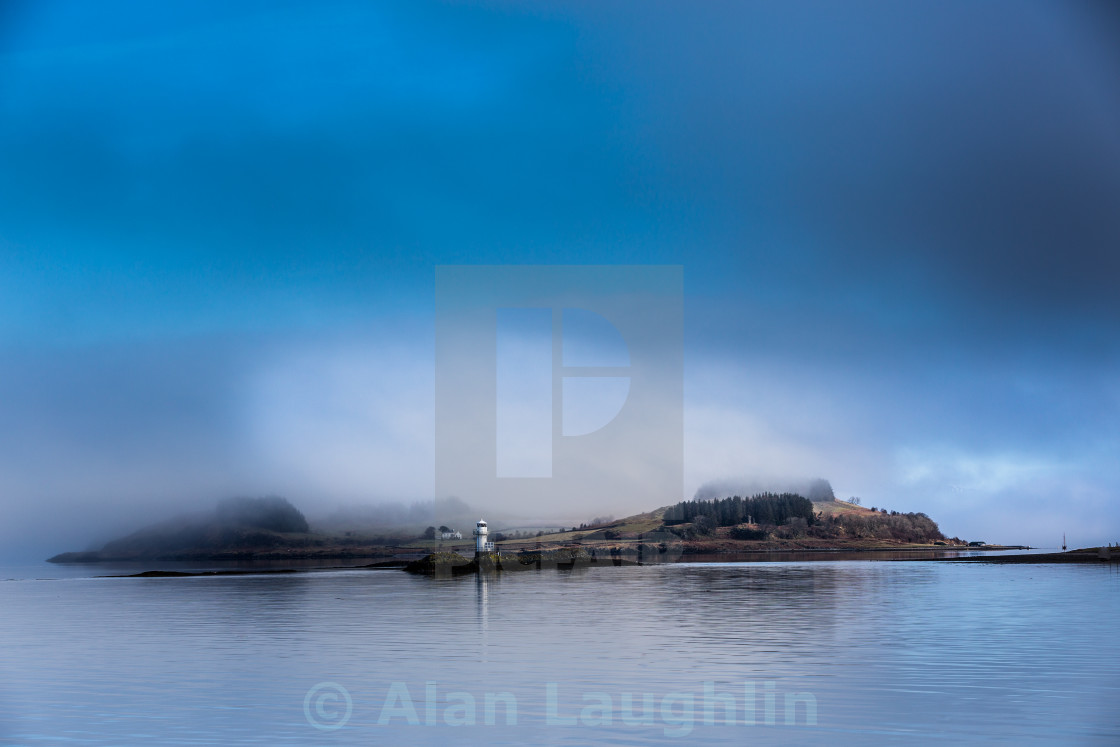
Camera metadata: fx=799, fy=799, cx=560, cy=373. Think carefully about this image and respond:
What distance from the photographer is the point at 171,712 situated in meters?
20.9

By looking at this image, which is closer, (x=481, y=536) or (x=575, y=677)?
(x=575, y=677)

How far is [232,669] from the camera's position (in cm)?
2802

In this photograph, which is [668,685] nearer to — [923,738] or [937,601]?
[923,738]

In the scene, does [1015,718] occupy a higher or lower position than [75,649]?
higher

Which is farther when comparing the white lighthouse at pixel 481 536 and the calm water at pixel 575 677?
the white lighthouse at pixel 481 536

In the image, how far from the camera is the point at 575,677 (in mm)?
24875

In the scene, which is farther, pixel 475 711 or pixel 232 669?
pixel 232 669

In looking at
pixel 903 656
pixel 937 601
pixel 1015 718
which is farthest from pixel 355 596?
pixel 1015 718

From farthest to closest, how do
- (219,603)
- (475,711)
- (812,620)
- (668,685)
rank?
1. (219,603)
2. (812,620)
3. (668,685)
4. (475,711)

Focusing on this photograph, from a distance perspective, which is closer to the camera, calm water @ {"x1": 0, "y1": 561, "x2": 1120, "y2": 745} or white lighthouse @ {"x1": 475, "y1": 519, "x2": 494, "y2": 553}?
calm water @ {"x1": 0, "y1": 561, "x2": 1120, "y2": 745}

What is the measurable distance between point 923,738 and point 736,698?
5345 mm

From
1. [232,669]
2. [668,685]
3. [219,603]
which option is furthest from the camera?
[219,603]

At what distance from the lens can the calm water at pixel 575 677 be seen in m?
18.3

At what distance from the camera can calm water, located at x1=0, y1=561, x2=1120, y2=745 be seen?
18281mm
